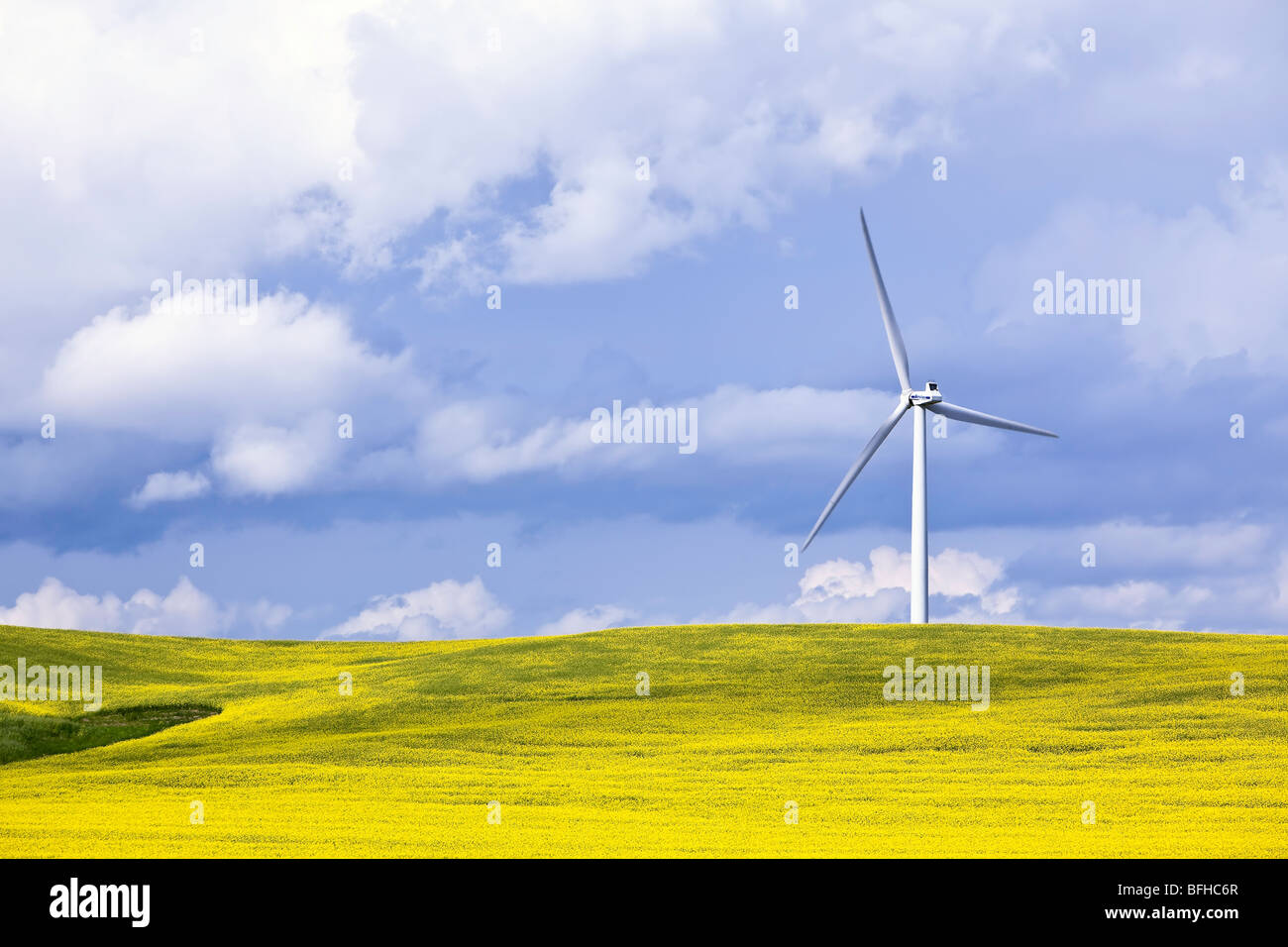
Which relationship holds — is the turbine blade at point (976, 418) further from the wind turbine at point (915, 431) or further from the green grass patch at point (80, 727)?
the green grass patch at point (80, 727)

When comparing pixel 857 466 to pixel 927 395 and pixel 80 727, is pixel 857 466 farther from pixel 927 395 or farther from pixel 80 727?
pixel 80 727

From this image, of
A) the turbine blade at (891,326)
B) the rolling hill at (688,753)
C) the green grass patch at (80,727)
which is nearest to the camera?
the rolling hill at (688,753)

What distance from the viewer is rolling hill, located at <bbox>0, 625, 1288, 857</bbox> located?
79.1ft

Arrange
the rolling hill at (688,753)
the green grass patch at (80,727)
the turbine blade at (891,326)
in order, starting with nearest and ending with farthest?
the rolling hill at (688,753) < the green grass patch at (80,727) < the turbine blade at (891,326)

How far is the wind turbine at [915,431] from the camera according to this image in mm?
52312

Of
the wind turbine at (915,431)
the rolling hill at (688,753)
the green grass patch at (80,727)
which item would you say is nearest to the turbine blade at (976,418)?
the wind turbine at (915,431)

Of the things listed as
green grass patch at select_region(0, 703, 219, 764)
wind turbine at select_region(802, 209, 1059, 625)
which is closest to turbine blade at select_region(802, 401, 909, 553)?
wind turbine at select_region(802, 209, 1059, 625)

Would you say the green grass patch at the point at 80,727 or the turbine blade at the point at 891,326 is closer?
the green grass patch at the point at 80,727

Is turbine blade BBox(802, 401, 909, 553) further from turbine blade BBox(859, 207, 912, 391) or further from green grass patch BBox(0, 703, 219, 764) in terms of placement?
green grass patch BBox(0, 703, 219, 764)

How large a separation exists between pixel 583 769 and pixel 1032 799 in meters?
12.0

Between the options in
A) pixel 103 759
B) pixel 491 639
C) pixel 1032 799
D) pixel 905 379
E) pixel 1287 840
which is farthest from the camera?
pixel 491 639
